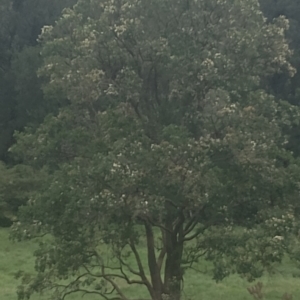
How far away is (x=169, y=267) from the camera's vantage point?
1466 centimetres

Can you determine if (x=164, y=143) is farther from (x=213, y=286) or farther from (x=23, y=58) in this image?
(x=23, y=58)

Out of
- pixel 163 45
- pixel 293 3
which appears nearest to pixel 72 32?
pixel 163 45

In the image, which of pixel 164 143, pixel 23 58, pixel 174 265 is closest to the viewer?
pixel 164 143

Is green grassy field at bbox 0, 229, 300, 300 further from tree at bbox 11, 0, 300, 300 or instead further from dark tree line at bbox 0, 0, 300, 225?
dark tree line at bbox 0, 0, 300, 225

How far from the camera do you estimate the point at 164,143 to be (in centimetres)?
1221

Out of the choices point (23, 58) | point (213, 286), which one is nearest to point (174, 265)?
point (213, 286)

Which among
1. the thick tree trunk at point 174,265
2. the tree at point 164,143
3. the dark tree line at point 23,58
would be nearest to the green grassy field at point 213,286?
the thick tree trunk at point 174,265

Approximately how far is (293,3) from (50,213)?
3174cm

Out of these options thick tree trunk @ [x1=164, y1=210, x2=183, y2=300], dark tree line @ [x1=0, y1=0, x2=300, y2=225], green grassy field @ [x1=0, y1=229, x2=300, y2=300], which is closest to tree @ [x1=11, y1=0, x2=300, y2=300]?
thick tree trunk @ [x1=164, y1=210, x2=183, y2=300]

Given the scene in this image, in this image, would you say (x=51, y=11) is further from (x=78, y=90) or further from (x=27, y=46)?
(x=78, y=90)

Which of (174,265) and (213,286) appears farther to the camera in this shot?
(213,286)

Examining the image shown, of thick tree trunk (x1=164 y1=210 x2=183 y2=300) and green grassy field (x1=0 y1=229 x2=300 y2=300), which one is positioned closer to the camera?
thick tree trunk (x1=164 y1=210 x2=183 y2=300)

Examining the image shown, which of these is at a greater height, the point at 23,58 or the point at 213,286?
the point at 23,58

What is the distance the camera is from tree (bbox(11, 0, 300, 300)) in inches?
479
